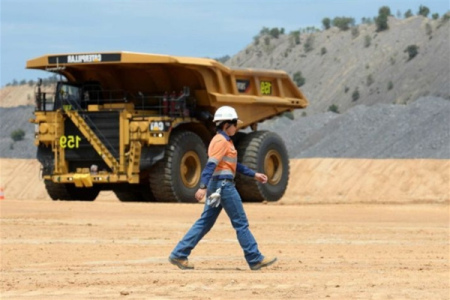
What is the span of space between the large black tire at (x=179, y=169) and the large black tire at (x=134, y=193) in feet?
4.52

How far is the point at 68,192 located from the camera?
27375 millimetres

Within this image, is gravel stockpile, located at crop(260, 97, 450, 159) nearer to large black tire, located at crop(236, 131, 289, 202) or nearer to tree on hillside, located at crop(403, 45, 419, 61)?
large black tire, located at crop(236, 131, 289, 202)

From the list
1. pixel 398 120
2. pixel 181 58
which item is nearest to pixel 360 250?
pixel 181 58

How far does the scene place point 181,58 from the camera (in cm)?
2516

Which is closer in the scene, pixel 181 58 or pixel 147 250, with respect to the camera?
pixel 147 250

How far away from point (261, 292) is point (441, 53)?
2883 inches

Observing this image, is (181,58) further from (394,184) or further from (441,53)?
(441,53)

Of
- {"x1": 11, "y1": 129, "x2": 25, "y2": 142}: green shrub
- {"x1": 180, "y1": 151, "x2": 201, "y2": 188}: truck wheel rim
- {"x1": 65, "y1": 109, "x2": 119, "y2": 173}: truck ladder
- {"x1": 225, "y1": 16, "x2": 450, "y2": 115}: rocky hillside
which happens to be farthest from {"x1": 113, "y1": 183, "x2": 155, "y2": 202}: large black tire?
{"x1": 11, "y1": 129, "x2": 25, "y2": 142}: green shrub

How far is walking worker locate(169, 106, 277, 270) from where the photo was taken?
42.6 feet

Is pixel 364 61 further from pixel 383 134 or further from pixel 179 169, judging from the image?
pixel 179 169

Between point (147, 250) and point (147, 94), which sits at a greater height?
point (147, 94)

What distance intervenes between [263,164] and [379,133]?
86.7 ft

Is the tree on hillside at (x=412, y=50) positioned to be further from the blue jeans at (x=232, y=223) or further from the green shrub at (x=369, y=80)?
the blue jeans at (x=232, y=223)

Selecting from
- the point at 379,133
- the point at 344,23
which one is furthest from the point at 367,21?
the point at 379,133
